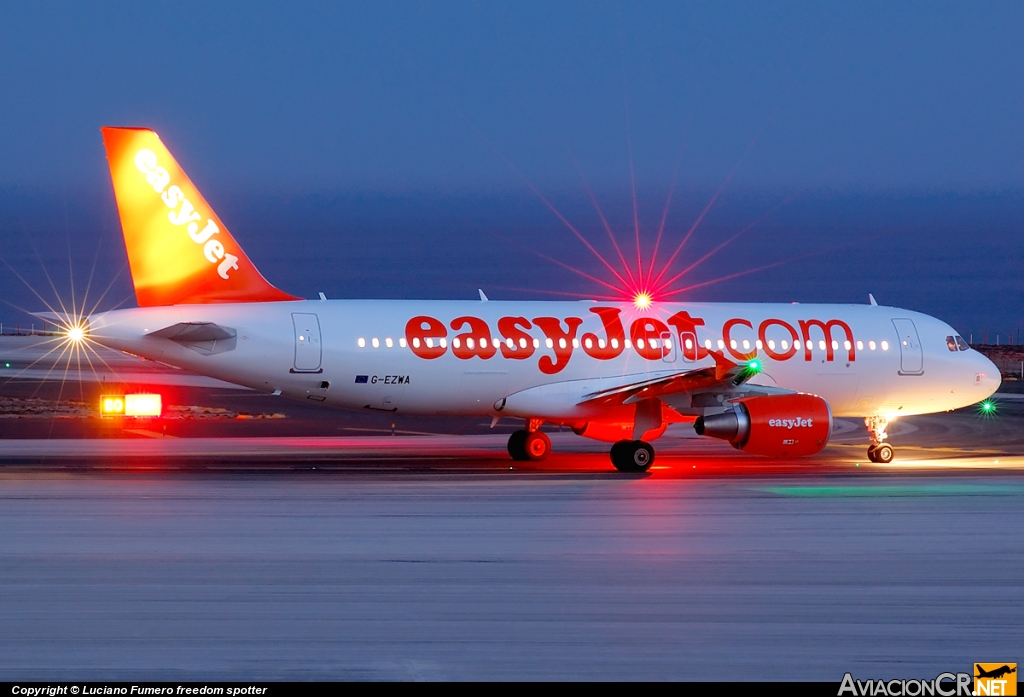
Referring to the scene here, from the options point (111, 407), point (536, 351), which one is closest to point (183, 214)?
point (536, 351)

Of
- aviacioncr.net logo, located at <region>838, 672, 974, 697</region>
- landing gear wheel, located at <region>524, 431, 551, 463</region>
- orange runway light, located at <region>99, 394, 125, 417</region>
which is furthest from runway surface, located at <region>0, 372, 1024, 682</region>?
orange runway light, located at <region>99, 394, 125, 417</region>

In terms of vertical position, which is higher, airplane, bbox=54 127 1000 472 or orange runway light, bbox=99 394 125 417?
orange runway light, bbox=99 394 125 417

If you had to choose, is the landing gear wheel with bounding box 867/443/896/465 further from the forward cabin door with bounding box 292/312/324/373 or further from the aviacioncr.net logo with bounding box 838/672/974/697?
the aviacioncr.net logo with bounding box 838/672/974/697

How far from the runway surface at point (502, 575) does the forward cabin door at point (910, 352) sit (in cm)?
717

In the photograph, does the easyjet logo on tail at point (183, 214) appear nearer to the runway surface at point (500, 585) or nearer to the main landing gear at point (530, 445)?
the main landing gear at point (530, 445)

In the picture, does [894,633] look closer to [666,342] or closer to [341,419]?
[666,342]

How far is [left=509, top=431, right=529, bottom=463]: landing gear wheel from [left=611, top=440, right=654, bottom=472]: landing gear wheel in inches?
143

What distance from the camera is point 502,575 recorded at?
1167 cm

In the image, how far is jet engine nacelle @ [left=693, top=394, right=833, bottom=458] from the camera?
959 inches

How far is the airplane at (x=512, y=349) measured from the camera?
24578 mm


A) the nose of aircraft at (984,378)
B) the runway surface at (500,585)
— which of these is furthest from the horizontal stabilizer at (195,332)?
the nose of aircraft at (984,378)

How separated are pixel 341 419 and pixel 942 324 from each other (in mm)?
19715

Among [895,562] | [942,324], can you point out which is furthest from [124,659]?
[942,324]

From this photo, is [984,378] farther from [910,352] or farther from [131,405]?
[131,405]
